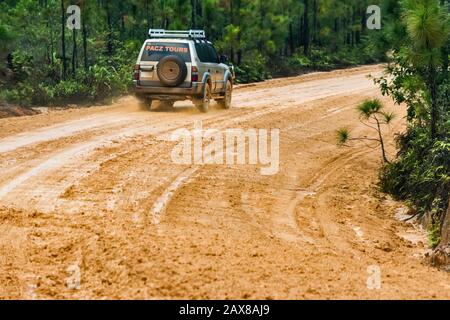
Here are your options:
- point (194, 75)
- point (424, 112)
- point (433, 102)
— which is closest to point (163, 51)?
point (194, 75)

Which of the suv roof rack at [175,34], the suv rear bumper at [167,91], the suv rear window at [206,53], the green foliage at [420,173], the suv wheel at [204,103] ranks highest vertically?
the suv roof rack at [175,34]

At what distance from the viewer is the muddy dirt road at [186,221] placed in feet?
21.2

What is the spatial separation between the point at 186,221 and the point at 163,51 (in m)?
10.5

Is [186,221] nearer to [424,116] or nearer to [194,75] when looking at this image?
[424,116]

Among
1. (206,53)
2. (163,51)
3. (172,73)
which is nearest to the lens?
(172,73)

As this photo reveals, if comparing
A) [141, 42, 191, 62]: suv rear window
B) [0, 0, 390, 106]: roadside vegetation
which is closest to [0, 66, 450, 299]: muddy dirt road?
[141, 42, 191, 62]: suv rear window

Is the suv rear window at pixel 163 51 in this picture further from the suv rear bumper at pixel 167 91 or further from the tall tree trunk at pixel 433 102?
the tall tree trunk at pixel 433 102

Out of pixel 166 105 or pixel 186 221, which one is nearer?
pixel 186 221

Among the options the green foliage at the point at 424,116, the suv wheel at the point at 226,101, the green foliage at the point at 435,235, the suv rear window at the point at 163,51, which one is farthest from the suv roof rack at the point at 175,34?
the green foliage at the point at 435,235

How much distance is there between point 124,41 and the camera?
2872cm

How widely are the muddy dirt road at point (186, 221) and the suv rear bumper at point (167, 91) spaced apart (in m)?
1.63

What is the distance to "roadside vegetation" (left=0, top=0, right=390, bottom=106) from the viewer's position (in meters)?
21.6
